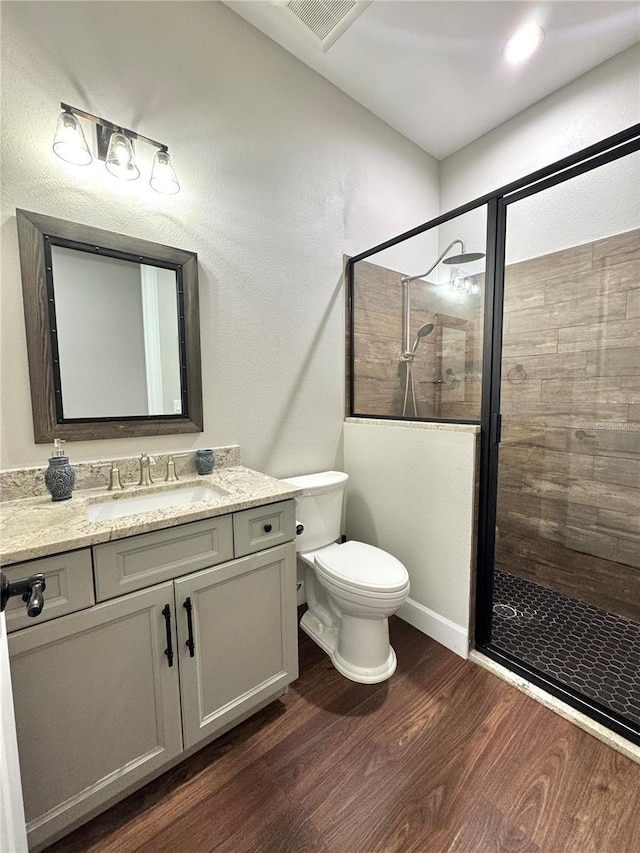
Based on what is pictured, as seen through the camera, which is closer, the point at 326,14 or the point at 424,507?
the point at 326,14

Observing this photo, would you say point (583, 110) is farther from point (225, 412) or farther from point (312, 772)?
point (312, 772)

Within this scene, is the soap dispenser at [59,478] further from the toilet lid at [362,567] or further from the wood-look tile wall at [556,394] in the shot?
the wood-look tile wall at [556,394]

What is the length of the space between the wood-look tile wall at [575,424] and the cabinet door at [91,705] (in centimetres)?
197

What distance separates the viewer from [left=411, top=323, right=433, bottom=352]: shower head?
2.36 metres

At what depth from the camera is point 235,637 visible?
128cm

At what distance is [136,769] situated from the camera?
1089mm

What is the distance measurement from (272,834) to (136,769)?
445 mm

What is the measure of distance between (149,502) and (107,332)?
71 cm

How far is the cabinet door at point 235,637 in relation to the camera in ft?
3.86

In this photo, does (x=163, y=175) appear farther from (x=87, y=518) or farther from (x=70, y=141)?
(x=87, y=518)

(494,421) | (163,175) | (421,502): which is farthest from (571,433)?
(163,175)

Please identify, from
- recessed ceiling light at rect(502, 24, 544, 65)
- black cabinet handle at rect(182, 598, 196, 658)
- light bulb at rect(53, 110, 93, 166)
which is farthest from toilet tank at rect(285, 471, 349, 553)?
recessed ceiling light at rect(502, 24, 544, 65)

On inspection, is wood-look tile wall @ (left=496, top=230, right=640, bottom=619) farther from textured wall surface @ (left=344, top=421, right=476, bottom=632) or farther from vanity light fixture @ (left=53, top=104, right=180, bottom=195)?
vanity light fixture @ (left=53, top=104, right=180, bottom=195)

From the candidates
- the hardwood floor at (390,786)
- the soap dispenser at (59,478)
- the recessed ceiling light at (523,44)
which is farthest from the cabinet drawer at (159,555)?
the recessed ceiling light at (523,44)
